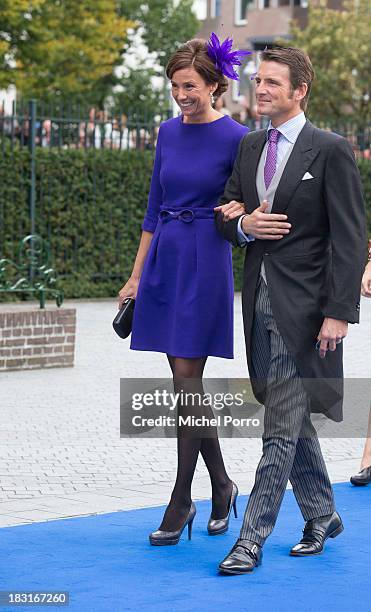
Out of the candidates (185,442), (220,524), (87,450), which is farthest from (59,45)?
(185,442)

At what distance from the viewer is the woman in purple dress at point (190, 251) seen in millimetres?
5977

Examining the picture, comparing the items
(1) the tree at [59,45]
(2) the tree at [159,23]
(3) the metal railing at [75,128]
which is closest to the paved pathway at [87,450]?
(3) the metal railing at [75,128]

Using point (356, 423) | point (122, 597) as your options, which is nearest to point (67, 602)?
point (122, 597)

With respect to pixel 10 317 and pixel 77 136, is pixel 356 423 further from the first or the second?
pixel 77 136

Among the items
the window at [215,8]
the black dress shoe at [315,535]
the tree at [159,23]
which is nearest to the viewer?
the black dress shoe at [315,535]

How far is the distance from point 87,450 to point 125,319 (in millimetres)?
2675

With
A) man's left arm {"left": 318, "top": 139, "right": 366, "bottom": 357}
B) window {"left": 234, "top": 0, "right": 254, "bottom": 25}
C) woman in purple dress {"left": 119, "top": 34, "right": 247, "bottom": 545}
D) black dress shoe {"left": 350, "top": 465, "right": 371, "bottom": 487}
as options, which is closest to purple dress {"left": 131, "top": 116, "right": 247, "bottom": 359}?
woman in purple dress {"left": 119, "top": 34, "right": 247, "bottom": 545}

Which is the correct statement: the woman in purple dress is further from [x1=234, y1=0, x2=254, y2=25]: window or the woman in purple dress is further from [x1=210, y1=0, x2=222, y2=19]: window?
[x1=210, y1=0, x2=222, y2=19]: window

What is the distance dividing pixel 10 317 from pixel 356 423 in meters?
3.37

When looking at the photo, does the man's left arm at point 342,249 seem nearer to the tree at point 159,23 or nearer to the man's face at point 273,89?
the man's face at point 273,89

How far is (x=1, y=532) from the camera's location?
6.27 meters

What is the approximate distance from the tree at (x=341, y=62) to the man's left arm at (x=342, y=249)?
30600 mm

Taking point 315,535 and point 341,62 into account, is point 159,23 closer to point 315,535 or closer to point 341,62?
point 341,62

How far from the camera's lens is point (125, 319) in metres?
6.18
